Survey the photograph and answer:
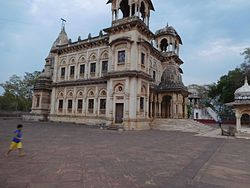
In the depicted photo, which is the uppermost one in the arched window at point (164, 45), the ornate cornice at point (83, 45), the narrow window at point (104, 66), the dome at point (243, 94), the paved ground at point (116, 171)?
the arched window at point (164, 45)

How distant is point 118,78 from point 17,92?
128ft

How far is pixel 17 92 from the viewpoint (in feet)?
167

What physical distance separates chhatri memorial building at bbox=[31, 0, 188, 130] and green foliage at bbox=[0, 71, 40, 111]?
17.1 metres

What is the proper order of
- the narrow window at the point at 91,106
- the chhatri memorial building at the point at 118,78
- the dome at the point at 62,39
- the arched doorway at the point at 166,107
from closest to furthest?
the chhatri memorial building at the point at 118,78, the narrow window at the point at 91,106, the arched doorway at the point at 166,107, the dome at the point at 62,39

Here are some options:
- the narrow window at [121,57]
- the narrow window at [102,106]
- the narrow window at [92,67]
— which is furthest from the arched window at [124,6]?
the narrow window at [102,106]

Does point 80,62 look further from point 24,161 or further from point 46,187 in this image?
point 46,187

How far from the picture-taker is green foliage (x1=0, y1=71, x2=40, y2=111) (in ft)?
162

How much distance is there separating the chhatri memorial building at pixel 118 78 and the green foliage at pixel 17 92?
17.1 metres

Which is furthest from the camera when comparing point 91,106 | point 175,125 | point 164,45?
point 164,45

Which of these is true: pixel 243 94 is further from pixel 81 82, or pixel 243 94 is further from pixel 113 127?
pixel 81 82

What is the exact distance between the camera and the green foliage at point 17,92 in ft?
162

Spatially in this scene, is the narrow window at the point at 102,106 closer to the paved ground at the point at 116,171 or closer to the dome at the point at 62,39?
the paved ground at the point at 116,171

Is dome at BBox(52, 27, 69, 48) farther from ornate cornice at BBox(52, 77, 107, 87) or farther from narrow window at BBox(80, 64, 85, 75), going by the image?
narrow window at BBox(80, 64, 85, 75)

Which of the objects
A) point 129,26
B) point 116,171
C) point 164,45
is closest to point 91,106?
point 129,26
